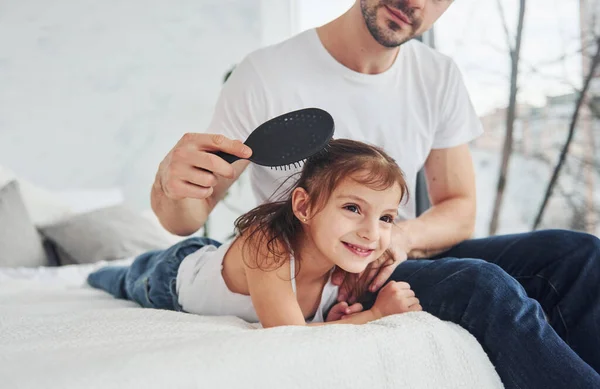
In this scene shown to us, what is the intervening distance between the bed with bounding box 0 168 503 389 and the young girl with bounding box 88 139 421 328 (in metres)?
0.10

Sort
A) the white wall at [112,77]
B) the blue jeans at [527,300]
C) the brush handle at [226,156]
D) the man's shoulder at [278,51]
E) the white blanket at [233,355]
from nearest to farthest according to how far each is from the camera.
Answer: the white blanket at [233,355], the blue jeans at [527,300], the brush handle at [226,156], the man's shoulder at [278,51], the white wall at [112,77]

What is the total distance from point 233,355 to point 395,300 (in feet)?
1.25

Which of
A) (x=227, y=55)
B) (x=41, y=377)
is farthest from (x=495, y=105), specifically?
(x=41, y=377)

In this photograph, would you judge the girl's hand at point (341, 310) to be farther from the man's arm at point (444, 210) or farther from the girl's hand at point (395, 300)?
the man's arm at point (444, 210)

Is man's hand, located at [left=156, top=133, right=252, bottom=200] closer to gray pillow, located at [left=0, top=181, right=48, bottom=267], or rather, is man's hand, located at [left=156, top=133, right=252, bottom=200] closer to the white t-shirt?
the white t-shirt

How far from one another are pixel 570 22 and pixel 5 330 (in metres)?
2.54

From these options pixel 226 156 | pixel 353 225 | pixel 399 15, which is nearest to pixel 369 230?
pixel 353 225

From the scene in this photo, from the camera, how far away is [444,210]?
1.45 meters

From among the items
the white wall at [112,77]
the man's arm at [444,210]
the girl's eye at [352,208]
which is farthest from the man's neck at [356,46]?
the white wall at [112,77]

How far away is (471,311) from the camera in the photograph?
951mm

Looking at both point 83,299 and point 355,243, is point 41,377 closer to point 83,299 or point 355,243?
point 355,243

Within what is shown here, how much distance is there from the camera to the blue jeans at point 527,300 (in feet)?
2.82

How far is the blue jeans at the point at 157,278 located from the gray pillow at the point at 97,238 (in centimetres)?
105

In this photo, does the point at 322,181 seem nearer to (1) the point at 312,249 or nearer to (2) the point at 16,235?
(1) the point at 312,249
